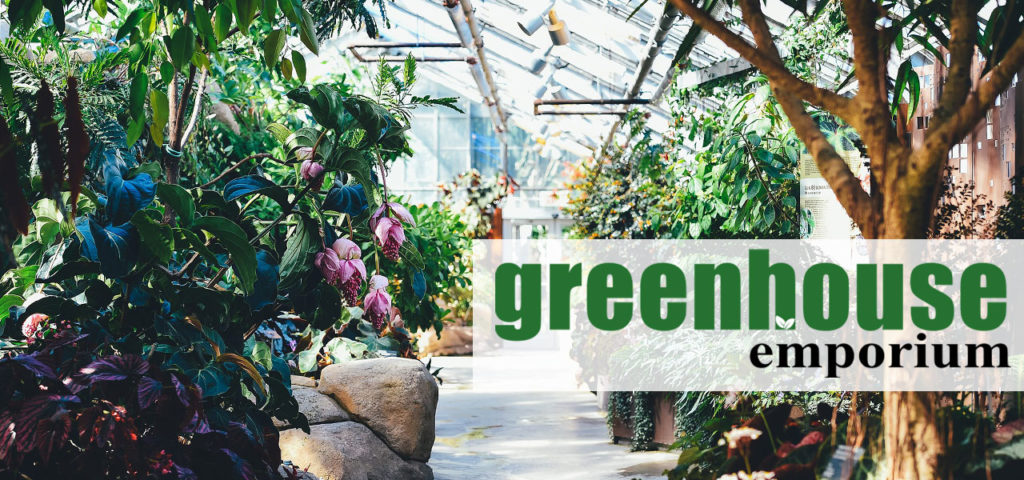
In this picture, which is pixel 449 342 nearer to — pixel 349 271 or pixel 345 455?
pixel 345 455

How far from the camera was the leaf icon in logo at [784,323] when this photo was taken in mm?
3979

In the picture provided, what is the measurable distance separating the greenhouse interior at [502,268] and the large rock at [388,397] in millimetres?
13

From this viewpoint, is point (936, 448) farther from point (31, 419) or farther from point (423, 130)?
point (423, 130)

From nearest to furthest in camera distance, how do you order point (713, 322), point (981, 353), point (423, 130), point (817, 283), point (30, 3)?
point (30, 3) < point (981, 353) < point (817, 283) < point (713, 322) < point (423, 130)

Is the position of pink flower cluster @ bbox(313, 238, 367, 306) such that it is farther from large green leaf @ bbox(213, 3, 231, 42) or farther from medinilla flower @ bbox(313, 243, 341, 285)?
large green leaf @ bbox(213, 3, 231, 42)

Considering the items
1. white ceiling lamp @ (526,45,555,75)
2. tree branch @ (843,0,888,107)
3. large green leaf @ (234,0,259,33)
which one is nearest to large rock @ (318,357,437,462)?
large green leaf @ (234,0,259,33)

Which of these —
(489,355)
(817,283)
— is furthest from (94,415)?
(489,355)

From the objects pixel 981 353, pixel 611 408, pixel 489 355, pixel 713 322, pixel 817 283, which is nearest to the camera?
pixel 981 353

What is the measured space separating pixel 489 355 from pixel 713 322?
28.7 ft

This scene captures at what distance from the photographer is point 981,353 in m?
2.81

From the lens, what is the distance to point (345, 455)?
3.70 m

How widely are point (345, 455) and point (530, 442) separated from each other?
2319mm

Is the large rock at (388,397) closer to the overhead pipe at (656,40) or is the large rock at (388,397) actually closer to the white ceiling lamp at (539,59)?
the overhead pipe at (656,40)

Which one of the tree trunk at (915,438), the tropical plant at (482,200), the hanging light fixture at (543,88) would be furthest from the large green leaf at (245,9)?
the tropical plant at (482,200)
